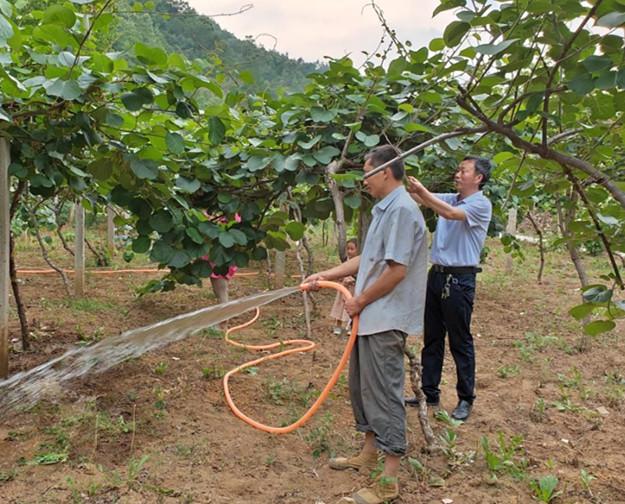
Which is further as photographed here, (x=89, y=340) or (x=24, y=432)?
(x=89, y=340)

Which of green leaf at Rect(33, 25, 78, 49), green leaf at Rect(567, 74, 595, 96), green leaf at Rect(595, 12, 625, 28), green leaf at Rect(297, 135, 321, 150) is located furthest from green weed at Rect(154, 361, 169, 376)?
green leaf at Rect(595, 12, 625, 28)

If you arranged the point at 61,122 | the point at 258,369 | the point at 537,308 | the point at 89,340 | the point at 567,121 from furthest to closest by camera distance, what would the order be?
1. the point at 537,308
2. the point at 89,340
3. the point at 258,369
4. the point at 61,122
5. the point at 567,121

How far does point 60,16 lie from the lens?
2.07 m

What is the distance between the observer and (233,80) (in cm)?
283

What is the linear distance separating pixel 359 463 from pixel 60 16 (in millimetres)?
2296

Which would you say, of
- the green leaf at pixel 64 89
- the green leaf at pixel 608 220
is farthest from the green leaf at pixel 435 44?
the green leaf at pixel 64 89

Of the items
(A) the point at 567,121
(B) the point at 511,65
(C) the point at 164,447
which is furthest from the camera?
(C) the point at 164,447

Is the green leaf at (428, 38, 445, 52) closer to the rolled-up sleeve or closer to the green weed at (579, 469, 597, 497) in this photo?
the rolled-up sleeve

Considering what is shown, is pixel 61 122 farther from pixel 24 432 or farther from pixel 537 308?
pixel 537 308

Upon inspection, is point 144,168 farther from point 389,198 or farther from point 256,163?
point 389,198

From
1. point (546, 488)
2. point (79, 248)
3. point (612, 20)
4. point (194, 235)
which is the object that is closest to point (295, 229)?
point (194, 235)

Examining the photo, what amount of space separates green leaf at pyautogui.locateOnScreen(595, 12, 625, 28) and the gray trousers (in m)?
1.66

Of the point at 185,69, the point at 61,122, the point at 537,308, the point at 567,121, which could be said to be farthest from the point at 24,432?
the point at 537,308

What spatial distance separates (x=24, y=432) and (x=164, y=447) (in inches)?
29.3
